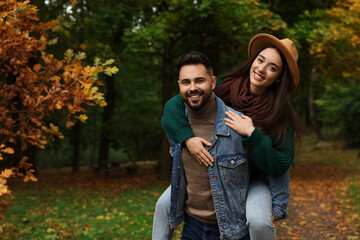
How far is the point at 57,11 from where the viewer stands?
5707mm

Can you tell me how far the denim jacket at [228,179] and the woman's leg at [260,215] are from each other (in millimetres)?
84

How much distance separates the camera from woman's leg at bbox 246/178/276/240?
2.44 metres

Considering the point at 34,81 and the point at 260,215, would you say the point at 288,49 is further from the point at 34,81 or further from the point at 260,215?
the point at 34,81

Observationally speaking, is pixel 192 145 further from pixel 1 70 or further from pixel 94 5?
pixel 94 5

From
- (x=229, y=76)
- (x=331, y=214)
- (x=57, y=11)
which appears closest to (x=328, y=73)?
(x=331, y=214)

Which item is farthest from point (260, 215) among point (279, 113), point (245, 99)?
Result: point (245, 99)

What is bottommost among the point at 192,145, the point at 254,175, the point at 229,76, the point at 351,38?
the point at 254,175

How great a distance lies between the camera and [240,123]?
252 cm

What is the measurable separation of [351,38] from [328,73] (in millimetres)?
3409

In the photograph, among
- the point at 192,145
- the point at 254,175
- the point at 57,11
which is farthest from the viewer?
the point at 57,11

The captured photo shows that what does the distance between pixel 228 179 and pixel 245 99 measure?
0.61 metres

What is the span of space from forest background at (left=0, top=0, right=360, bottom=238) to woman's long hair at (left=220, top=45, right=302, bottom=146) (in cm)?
134

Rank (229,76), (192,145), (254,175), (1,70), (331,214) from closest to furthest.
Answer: (192,145) → (254,175) → (229,76) → (1,70) → (331,214)

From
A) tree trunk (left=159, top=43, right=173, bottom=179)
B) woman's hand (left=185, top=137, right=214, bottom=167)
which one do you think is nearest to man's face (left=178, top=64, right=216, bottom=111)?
woman's hand (left=185, top=137, right=214, bottom=167)
